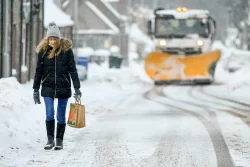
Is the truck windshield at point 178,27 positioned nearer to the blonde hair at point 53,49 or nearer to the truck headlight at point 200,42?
the truck headlight at point 200,42

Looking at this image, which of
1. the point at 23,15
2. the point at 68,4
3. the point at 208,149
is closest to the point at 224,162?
the point at 208,149

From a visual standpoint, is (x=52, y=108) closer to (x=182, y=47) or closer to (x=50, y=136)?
(x=50, y=136)

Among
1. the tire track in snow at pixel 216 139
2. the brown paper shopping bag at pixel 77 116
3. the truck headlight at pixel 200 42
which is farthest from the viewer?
the truck headlight at pixel 200 42

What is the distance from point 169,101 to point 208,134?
8.87m

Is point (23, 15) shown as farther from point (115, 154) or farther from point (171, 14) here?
point (115, 154)

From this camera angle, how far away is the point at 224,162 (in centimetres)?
867

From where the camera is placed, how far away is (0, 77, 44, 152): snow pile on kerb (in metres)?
9.93

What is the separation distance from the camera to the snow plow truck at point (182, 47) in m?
28.2

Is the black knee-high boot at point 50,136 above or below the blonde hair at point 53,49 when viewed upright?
below

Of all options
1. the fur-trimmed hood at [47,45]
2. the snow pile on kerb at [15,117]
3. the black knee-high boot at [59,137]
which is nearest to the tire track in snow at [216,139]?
the black knee-high boot at [59,137]

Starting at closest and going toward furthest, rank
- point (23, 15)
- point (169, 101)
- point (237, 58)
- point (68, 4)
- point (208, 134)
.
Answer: point (208, 134) → point (169, 101) → point (23, 15) → point (237, 58) → point (68, 4)

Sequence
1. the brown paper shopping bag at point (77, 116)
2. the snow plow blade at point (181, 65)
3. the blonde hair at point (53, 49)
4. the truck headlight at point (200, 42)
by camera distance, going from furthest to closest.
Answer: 1. the truck headlight at point (200, 42)
2. the snow plow blade at point (181, 65)
3. the brown paper shopping bag at point (77, 116)
4. the blonde hair at point (53, 49)

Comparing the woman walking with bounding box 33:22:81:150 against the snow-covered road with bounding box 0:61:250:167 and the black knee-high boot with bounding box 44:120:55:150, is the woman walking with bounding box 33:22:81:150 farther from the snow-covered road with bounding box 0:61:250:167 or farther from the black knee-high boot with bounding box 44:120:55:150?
the snow-covered road with bounding box 0:61:250:167

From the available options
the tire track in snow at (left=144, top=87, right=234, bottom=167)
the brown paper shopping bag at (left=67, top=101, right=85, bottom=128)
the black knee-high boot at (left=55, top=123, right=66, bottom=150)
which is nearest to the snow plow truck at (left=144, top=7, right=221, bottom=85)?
the tire track in snow at (left=144, top=87, right=234, bottom=167)
